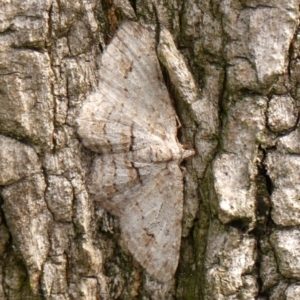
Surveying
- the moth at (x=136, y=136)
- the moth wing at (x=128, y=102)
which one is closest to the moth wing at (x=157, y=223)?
the moth at (x=136, y=136)

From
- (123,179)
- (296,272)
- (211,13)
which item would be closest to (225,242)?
(296,272)

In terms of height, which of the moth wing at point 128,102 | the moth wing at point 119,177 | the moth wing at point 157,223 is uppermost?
the moth wing at point 128,102

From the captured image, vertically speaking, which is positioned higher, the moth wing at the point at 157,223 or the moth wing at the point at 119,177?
the moth wing at the point at 119,177

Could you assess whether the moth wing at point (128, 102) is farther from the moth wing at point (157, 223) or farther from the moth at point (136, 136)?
the moth wing at point (157, 223)

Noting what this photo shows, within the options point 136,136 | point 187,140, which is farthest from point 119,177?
point 187,140

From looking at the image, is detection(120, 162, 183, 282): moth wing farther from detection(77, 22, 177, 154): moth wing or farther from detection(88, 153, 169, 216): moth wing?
detection(77, 22, 177, 154): moth wing

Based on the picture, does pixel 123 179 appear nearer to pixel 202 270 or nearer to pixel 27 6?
pixel 202 270
